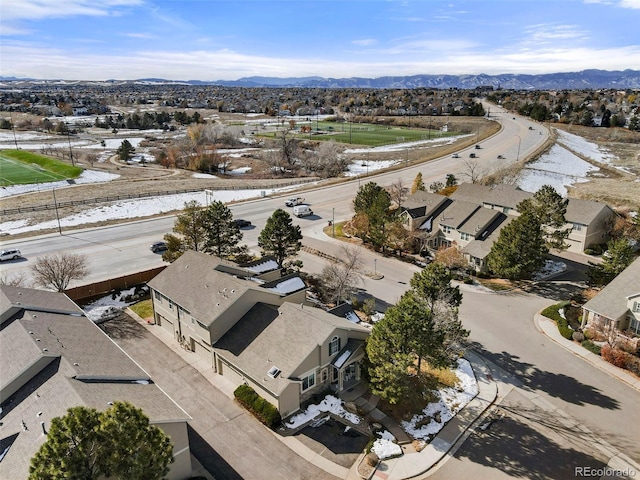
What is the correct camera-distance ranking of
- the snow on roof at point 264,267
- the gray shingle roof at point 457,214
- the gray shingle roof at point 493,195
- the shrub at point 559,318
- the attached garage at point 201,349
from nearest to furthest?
1. the attached garage at point 201,349
2. the shrub at point 559,318
3. the snow on roof at point 264,267
4. the gray shingle roof at point 457,214
5. the gray shingle roof at point 493,195

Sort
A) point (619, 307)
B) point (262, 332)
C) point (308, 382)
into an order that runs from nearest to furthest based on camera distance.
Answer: point (308, 382)
point (262, 332)
point (619, 307)

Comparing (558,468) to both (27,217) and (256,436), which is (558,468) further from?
(27,217)

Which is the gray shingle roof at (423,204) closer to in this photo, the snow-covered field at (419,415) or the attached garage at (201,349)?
the snow-covered field at (419,415)

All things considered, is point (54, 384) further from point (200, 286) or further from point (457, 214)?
point (457, 214)

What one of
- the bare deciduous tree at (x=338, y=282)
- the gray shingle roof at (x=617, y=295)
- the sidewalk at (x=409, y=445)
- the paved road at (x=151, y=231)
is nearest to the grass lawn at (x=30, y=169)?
the paved road at (x=151, y=231)

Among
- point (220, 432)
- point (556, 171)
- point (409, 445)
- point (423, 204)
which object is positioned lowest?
point (409, 445)

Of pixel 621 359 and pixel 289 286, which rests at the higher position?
pixel 289 286

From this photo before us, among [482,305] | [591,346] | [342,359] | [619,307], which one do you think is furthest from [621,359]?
[342,359]
